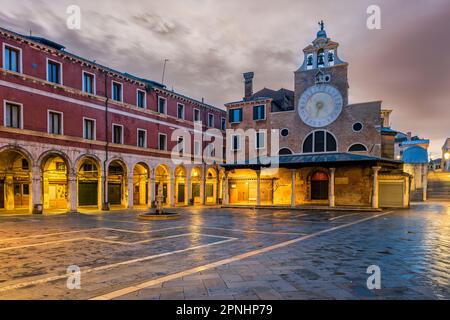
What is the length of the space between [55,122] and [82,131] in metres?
2.14

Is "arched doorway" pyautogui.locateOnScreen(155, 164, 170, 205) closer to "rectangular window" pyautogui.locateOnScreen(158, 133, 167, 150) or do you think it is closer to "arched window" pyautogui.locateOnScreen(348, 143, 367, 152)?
"rectangular window" pyautogui.locateOnScreen(158, 133, 167, 150)

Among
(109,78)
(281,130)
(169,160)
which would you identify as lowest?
(169,160)

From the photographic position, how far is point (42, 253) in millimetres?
9297

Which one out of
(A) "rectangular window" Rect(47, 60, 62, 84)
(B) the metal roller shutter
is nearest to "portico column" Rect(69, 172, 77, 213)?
(A) "rectangular window" Rect(47, 60, 62, 84)

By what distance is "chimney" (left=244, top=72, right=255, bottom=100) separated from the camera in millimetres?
38297

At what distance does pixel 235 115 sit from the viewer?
35375 mm

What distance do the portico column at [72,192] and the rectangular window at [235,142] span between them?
55.0 feet

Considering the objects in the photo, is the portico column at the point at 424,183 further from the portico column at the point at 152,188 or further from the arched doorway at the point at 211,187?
the portico column at the point at 152,188

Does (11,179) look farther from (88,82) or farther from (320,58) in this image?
(320,58)

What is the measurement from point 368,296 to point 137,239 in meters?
8.54

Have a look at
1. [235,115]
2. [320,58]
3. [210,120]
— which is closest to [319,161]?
[320,58]

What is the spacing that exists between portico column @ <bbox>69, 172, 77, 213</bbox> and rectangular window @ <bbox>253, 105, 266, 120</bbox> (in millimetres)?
18765
